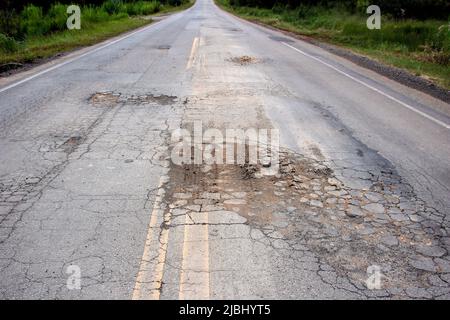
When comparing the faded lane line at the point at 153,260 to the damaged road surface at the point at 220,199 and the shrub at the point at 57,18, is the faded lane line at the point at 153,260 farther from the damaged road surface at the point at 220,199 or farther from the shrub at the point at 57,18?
the shrub at the point at 57,18

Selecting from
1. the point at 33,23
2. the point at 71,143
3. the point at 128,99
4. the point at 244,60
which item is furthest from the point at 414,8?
the point at 71,143

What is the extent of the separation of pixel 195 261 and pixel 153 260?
37 centimetres

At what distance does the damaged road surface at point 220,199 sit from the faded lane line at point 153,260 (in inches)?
0.6

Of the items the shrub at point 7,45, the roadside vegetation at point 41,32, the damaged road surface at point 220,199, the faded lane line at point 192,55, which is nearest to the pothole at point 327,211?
the damaged road surface at point 220,199

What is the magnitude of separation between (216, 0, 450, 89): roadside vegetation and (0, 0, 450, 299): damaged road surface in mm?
6113

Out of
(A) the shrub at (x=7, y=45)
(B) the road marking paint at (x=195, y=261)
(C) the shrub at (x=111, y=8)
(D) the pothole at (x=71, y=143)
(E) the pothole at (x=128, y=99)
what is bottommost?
(B) the road marking paint at (x=195, y=261)

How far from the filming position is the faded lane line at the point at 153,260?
10.8 ft

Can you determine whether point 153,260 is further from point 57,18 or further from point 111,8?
point 111,8

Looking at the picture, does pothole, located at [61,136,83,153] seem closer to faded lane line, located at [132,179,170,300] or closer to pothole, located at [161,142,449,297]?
pothole, located at [161,142,449,297]

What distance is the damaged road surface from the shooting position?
138 inches

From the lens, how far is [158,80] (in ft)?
35.6

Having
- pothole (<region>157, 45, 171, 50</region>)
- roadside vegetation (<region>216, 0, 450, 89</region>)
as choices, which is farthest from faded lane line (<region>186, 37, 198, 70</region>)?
roadside vegetation (<region>216, 0, 450, 89</region>)

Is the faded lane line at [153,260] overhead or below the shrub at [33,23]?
below
